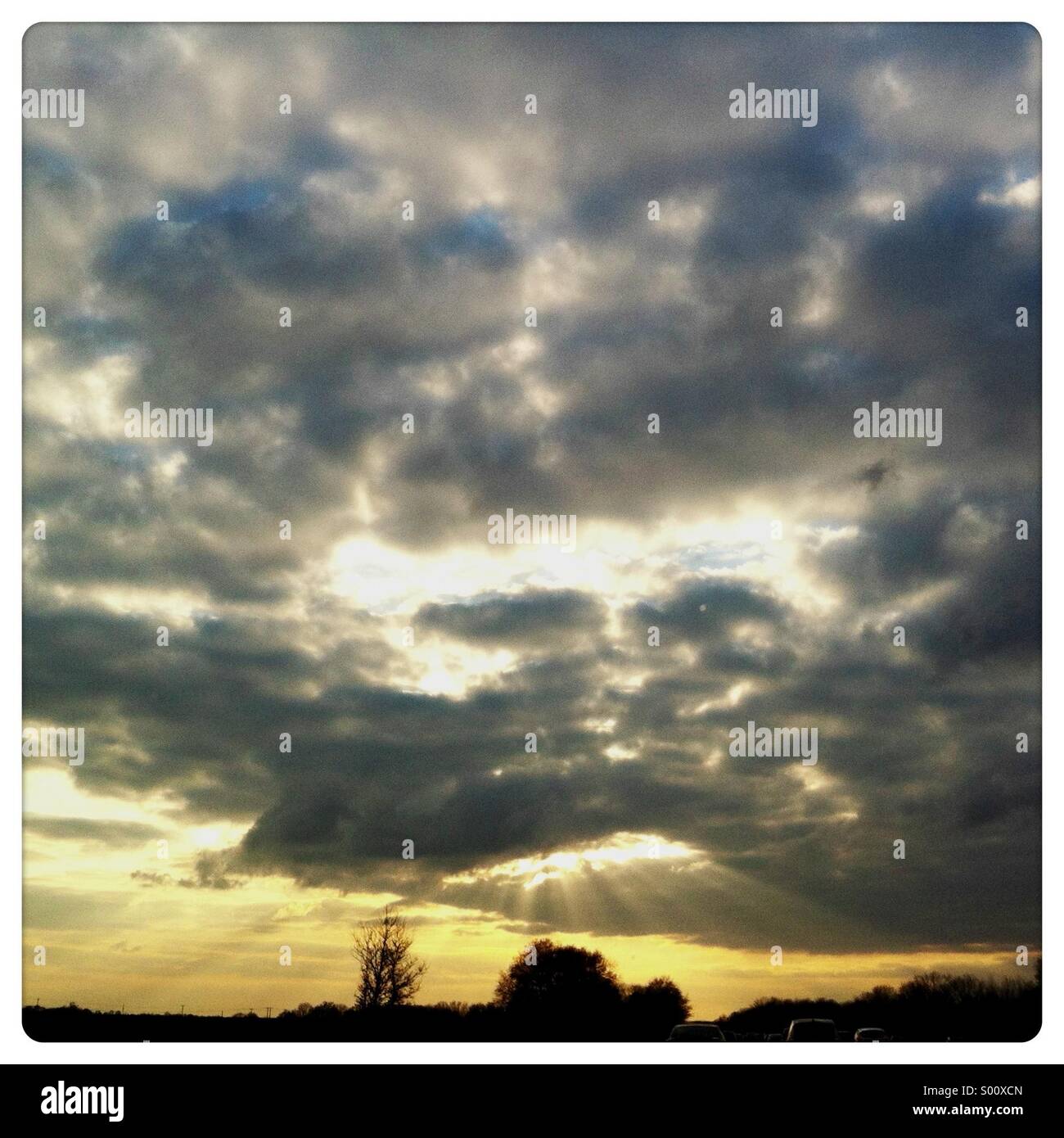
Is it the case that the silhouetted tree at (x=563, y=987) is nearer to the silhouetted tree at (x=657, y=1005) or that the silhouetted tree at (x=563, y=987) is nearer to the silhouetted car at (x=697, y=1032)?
the silhouetted tree at (x=657, y=1005)

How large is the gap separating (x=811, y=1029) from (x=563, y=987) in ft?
105

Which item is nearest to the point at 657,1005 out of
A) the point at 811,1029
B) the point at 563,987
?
the point at 563,987

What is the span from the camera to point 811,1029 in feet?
108

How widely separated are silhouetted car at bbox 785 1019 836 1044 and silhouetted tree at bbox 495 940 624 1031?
23.7 m

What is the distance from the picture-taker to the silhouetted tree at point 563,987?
196 feet

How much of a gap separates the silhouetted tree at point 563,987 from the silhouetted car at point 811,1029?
77.9 ft

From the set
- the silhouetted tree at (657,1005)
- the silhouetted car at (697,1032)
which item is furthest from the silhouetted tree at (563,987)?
the silhouetted car at (697,1032)

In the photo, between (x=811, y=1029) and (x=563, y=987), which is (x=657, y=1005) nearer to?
(x=563, y=987)
